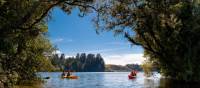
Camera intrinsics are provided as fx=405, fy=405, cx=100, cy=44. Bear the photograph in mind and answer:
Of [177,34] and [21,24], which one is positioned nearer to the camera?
[21,24]

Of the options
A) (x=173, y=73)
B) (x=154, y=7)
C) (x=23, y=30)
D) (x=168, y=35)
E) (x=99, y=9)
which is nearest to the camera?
(x=23, y=30)

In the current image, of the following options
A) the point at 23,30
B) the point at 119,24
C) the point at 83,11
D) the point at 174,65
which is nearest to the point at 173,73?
the point at 174,65

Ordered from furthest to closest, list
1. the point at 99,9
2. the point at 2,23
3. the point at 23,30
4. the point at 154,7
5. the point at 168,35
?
the point at 168,35 → the point at 154,7 → the point at 99,9 → the point at 23,30 → the point at 2,23

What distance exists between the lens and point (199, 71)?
48.4 meters

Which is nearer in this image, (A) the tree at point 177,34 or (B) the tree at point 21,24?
(B) the tree at point 21,24

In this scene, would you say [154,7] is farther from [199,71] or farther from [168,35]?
[199,71]

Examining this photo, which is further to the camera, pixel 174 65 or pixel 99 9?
pixel 174 65

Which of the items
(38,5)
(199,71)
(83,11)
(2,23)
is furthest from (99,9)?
(199,71)

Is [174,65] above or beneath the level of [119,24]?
beneath

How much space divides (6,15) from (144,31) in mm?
27393

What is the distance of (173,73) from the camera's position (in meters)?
49.9

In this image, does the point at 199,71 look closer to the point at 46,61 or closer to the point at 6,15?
the point at 46,61

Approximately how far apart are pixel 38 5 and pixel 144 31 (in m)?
26.6

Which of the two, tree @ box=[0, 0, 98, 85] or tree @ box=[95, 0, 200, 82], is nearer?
tree @ box=[0, 0, 98, 85]
